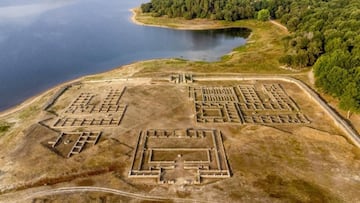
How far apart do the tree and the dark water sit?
9.05 m

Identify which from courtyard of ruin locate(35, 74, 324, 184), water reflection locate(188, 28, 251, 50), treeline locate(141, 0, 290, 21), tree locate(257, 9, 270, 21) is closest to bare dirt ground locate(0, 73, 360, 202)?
courtyard of ruin locate(35, 74, 324, 184)

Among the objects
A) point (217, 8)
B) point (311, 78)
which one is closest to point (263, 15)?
point (217, 8)

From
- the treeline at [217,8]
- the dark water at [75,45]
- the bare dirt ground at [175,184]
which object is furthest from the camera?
the treeline at [217,8]

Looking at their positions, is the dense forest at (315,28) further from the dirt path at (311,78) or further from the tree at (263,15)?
the dirt path at (311,78)

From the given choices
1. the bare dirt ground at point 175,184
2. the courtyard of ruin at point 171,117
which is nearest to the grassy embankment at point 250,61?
the courtyard of ruin at point 171,117

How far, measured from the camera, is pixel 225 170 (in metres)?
29.8

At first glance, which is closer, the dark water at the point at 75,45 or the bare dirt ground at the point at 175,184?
the bare dirt ground at the point at 175,184

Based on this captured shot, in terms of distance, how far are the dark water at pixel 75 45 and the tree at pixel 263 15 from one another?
9053 mm

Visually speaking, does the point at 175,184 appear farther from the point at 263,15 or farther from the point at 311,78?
the point at 263,15

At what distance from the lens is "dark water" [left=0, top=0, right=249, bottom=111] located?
6022cm

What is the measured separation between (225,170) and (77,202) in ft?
46.4

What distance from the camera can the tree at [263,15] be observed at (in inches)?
3949

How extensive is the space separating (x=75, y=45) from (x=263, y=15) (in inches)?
2409

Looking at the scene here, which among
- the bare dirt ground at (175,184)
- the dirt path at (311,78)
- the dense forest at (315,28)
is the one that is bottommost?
the bare dirt ground at (175,184)
